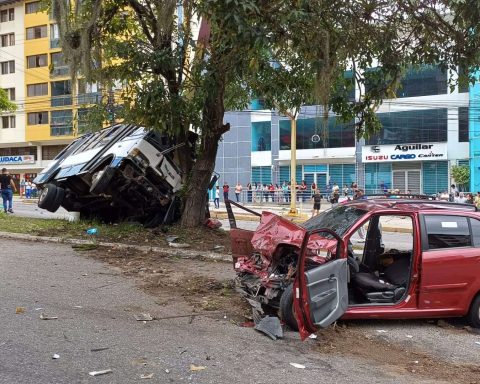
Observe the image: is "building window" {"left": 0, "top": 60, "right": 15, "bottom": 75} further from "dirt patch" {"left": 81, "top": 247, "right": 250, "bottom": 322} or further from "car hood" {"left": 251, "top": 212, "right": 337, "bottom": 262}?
"car hood" {"left": 251, "top": 212, "right": 337, "bottom": 262}

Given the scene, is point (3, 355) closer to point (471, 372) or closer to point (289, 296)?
point (289, 296)

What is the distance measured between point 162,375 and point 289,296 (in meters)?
1.76

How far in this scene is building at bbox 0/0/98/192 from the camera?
52062mm

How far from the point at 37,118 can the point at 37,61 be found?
18.8ft

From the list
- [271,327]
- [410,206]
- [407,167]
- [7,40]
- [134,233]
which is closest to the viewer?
[271,327]

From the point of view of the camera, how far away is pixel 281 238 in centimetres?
577

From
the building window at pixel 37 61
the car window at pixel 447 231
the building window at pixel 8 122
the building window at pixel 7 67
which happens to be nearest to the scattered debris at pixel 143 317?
the car window at pixel 447 231

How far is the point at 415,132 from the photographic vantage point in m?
36.9

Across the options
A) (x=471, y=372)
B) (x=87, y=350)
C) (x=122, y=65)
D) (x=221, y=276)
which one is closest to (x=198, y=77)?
(x=122, y=65)

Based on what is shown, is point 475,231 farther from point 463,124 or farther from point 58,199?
point 463,124

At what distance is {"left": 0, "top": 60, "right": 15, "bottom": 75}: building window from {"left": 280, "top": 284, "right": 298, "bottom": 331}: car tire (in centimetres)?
5582

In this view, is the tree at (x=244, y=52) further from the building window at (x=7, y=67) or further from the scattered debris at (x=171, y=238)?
the building window at (x=7, y=67)

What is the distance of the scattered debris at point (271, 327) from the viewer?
5.25 meters

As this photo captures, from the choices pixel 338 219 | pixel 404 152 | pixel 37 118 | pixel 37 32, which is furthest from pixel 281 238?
pixel 37 32
